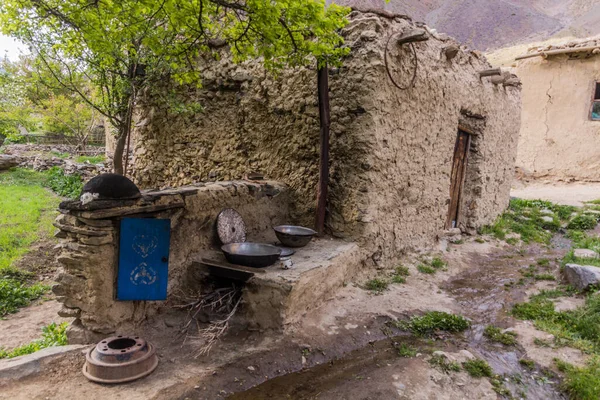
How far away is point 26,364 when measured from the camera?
9.35 feet

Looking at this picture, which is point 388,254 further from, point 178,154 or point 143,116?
point 143,116

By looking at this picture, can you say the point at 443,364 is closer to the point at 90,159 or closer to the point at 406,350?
the point at 406,350

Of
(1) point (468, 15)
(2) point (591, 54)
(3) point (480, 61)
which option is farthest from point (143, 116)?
(1) point (468, 15)

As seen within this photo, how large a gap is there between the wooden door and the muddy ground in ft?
9.81

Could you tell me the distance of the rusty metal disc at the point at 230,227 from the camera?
14.0 feet

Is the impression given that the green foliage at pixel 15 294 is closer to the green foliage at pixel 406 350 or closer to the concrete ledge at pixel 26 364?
the concrete ledge at pixel 26 364

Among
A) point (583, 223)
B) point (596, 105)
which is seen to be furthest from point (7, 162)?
point (596, 105)

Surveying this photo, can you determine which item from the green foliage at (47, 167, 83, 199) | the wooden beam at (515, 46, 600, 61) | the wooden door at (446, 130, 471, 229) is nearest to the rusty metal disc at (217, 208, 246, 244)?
the wooden door at (446, 130, 471, 229)

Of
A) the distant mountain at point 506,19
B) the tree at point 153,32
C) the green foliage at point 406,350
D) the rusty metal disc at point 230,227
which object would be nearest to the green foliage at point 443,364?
the green foliage at point 406,350

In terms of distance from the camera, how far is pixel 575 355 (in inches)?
131

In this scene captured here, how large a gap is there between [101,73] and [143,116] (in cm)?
141

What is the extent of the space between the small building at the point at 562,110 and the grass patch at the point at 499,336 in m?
10.5

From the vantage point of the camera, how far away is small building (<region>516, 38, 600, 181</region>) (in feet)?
37.3

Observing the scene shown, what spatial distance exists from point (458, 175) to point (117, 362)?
256 inches
